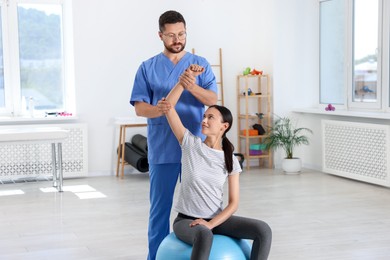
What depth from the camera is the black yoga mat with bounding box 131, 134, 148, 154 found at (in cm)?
626

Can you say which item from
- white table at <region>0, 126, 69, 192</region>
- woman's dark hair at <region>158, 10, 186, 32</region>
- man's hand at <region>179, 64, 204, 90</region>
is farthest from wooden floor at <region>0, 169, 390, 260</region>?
woman's dark hair at <region>158, 10, 186, 32</region>

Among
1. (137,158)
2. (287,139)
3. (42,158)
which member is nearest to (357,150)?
(287,139)

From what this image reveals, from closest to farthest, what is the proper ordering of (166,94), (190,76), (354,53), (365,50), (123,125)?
(190,76) < (166,94) < (365,50) < (354,53) < (123,125)

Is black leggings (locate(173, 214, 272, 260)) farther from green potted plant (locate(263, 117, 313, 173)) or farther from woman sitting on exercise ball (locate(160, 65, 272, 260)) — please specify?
green potted plant (locate(263, 117, 313, 173))

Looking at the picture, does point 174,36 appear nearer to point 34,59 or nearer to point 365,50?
point 365,50

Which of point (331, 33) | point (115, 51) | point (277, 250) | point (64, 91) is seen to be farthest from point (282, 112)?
point (277, 250)

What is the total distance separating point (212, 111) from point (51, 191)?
3538mm

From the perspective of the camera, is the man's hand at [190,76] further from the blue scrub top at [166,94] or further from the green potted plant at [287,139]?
the green potted plant at [287,139]

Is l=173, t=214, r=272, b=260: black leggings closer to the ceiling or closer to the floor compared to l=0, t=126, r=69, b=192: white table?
closer to the floor

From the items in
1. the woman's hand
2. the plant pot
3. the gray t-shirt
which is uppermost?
the gray t-shirt

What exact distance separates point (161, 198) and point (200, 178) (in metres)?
0.30

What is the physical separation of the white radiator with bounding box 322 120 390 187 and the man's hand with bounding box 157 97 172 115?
3456 mm

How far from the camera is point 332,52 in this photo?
22.3ft

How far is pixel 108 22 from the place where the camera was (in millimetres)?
6664
